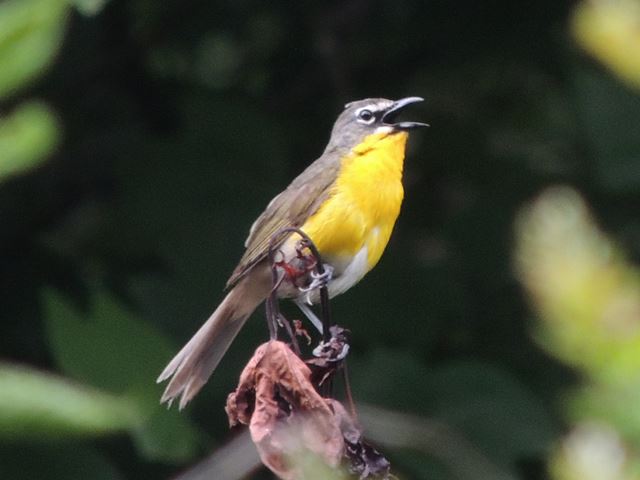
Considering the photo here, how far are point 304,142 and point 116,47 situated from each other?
3.80 feet

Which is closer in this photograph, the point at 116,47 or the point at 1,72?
the point at 1,72

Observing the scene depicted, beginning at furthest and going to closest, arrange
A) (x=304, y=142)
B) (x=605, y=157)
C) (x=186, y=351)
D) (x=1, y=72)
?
(x=304, y=142), (x=605, y=157), (x=186, y=351), (x=1, y=72)

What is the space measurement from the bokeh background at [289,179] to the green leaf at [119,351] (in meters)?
0.01

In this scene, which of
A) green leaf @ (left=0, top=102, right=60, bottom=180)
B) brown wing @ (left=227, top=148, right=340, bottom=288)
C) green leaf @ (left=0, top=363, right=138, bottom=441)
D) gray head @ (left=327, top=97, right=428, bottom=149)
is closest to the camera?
green leaf @ (left=0, top=363, right=138, bottom=441)

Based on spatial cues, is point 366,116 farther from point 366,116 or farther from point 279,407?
point 279,407

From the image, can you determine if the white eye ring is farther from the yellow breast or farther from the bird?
the yellow breast

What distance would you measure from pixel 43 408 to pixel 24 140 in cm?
25

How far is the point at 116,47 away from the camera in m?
6.23

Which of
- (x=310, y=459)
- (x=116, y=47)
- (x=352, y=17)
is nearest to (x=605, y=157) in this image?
(x=352, y=17)

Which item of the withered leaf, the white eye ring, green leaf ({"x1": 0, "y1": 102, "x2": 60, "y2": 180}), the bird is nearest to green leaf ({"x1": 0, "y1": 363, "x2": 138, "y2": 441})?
green leaf ({"x1": 0, "y1": 102, "x2": 60, "y2": 180})

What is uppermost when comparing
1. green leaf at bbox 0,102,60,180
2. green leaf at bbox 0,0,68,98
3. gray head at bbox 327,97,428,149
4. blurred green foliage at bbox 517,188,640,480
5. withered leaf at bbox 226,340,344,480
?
green leaf at bbox 0,0,68,98

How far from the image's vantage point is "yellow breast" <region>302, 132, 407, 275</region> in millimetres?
4430

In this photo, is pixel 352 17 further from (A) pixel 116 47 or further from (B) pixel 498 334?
(B) pixel 498 334

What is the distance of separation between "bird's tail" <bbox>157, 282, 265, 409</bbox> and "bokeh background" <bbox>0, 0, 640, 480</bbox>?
6.1 inches
